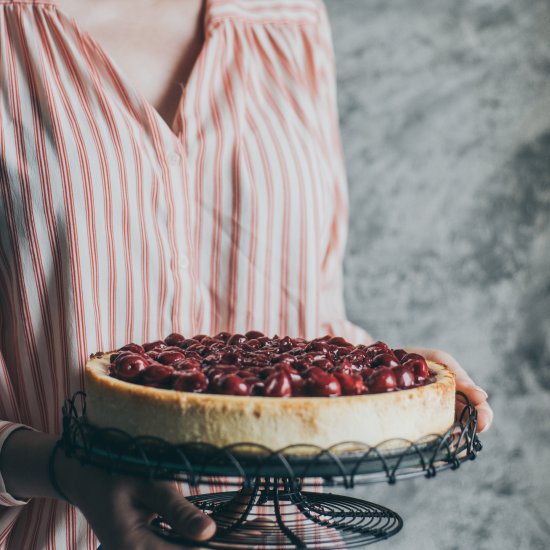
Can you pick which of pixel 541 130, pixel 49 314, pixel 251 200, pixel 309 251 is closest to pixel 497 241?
pixel 541 130

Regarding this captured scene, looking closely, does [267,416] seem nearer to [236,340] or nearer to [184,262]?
[236,340]

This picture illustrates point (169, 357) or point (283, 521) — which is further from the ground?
point (169, 357)

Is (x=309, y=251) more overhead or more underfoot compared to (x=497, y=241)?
more overhead

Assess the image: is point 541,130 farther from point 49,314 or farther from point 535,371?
point 49,314

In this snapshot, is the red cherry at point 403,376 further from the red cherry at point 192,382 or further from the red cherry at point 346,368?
the red cherry at point 192,382

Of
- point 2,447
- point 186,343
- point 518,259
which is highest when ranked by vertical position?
point 186,343

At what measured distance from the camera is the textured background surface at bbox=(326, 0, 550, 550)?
1903 millimetres

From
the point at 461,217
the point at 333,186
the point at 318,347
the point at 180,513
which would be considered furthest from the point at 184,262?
the point at 461,217

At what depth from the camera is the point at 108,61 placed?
1.15m

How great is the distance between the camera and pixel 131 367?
803mm

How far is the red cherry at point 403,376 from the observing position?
31.2 inches

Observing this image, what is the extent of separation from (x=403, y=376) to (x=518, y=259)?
1271 millimetres

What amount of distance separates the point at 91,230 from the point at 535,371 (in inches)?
53.9

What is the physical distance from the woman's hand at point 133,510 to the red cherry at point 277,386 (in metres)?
0.14
